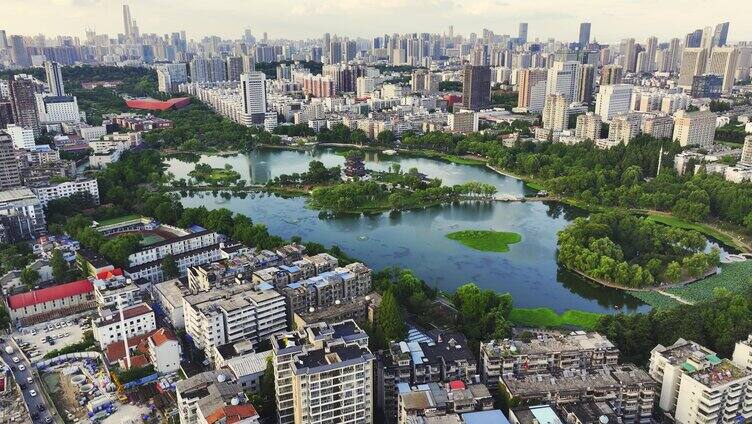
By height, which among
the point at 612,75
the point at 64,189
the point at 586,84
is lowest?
the point at 64,189

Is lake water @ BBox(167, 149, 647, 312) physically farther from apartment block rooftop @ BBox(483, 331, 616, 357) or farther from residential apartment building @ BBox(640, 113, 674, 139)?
residential apartment building @ BBox(640, 113, 674, 139)

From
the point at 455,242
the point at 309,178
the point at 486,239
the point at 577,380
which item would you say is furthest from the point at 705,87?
the point at 577,380

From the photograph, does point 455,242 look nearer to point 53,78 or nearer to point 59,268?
point 59,268

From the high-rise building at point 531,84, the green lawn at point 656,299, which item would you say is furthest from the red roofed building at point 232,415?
the high-rise building at point 531,84

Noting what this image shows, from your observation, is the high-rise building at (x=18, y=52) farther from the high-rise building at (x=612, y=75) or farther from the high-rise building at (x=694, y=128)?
the high-rise building at (x=694, y=128)

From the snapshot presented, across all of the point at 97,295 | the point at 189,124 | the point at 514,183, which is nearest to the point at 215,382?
the point at 97,295

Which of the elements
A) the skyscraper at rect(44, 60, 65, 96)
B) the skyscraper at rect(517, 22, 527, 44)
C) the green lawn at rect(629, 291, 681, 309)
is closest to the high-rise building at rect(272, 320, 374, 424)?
the green lawn at rect(629, 291, 681, 309)
